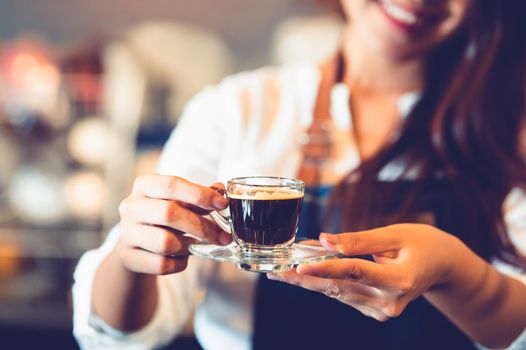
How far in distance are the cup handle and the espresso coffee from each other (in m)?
0.01

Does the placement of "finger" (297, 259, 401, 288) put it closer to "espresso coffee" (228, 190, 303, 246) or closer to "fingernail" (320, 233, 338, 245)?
"fingernail" (320, 233, 338, 245)

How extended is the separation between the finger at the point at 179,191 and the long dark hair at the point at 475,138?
0.54 m

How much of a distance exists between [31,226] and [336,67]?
7.10ft

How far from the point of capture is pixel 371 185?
1.32 m

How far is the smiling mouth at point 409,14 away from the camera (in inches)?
50.4

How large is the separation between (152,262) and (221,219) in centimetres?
12

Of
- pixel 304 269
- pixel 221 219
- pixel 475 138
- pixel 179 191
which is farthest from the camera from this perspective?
pixel 475 138

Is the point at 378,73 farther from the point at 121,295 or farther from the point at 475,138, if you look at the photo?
the point at 121,295

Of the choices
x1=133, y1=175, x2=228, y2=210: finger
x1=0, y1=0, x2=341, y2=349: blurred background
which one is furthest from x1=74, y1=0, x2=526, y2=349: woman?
x1=0, y1=0, x2=341, y2=349: blurred background

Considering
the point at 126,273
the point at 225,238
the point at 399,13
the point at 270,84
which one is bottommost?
the point at 126,273

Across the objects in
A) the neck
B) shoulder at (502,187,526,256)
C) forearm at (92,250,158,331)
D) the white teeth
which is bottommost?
forearm at (92,250,158,331)

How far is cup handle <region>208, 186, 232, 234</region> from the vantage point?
2.89 ft

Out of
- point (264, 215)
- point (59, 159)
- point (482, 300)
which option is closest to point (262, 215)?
point (264, 215)

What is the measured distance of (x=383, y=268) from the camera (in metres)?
0.76
